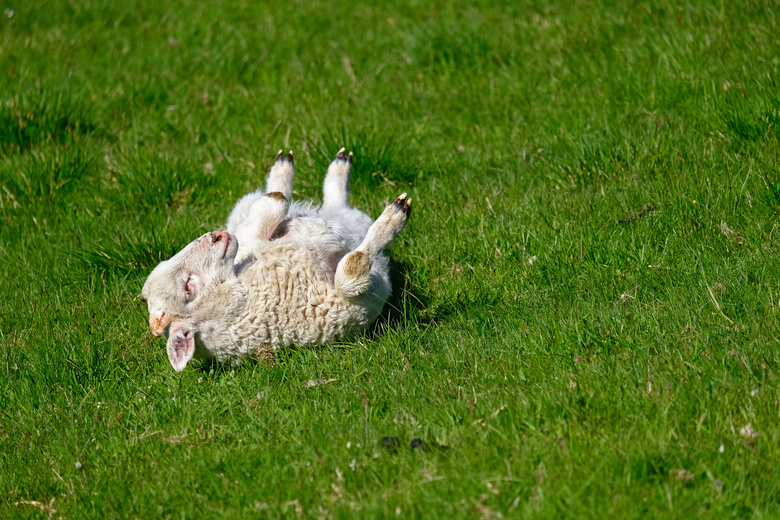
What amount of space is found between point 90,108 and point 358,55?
269cm

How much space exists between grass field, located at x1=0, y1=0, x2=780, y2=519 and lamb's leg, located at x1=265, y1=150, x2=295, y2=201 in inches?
26.4

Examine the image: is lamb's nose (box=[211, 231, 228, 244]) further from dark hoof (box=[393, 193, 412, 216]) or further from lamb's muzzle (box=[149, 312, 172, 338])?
dark hoof (box=[393, 193, 412, 216])

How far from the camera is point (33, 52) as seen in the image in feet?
28.7

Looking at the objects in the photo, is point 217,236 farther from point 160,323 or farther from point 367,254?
point 367,254

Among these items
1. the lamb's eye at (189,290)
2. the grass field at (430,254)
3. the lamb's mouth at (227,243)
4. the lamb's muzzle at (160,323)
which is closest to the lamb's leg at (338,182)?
the grass field at (430,254)

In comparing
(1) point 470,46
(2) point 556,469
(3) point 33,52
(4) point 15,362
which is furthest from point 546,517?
(3) point 33,52

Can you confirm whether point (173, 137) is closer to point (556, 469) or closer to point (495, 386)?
point (495, 386)

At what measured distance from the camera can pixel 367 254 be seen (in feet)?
14.8

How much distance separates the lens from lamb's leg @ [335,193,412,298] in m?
4.44

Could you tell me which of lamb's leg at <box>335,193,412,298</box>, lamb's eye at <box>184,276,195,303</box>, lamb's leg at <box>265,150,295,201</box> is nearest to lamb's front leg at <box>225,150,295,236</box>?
lamb's leg at <box>265,150,295,201</box>

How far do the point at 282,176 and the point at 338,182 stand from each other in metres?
0.41

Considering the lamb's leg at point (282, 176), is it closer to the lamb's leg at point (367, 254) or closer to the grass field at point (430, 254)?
the grass field at point (430, 254)

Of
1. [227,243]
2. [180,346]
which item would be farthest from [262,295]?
[180,346]

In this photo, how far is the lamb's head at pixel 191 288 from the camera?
14.9 ft
